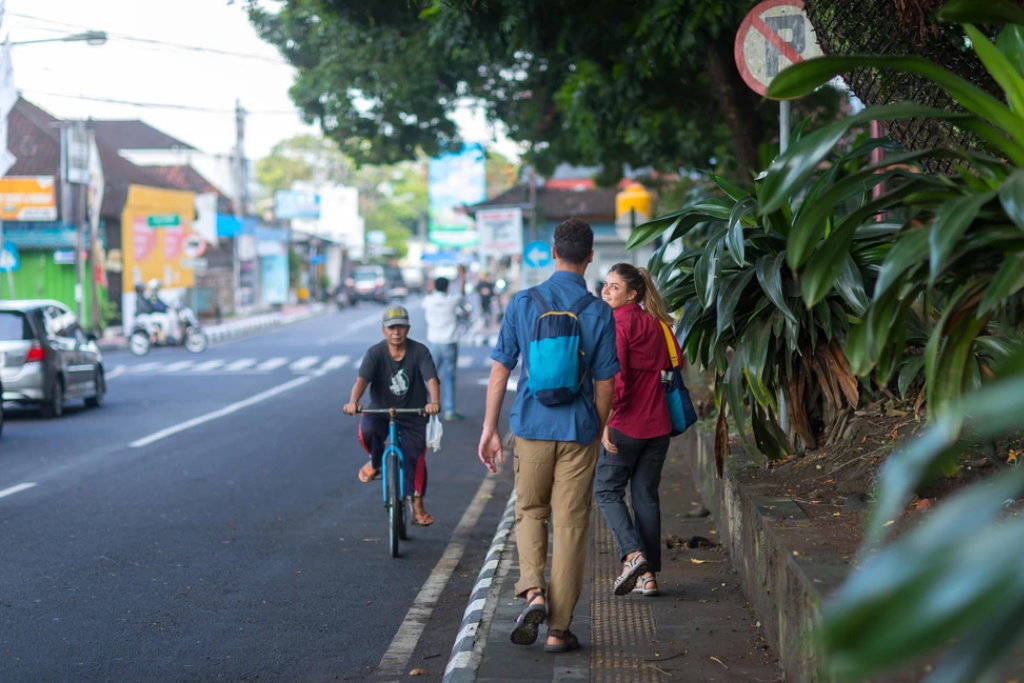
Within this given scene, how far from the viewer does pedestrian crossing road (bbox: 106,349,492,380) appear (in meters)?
27.5

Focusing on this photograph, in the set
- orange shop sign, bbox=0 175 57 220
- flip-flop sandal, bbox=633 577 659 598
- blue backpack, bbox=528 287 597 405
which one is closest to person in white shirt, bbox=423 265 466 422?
flip-flop sandal, bbox=633 577 659 598

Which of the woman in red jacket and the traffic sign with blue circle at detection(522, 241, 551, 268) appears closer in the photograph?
the woman in red jacket

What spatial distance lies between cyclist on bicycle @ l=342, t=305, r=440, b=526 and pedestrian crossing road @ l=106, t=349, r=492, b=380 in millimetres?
17468

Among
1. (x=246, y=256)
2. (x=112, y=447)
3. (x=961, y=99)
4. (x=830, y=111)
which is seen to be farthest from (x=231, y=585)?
(x=246, y=256)

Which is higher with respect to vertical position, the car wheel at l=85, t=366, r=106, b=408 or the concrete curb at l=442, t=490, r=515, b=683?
the concrete curb at l=442, t=490, r=515, b=683

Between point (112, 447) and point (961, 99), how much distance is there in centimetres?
1215

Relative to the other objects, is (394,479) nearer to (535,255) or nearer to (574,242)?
(574,242)

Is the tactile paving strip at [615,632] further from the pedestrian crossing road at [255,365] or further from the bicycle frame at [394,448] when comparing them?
the pedestrian crossing road at [255,365]

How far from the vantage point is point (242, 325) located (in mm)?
49281

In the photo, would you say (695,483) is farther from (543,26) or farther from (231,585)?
(543,26)

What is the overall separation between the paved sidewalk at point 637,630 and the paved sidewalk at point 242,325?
3193 centimetres

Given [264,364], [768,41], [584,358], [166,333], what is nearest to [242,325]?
[166,333]

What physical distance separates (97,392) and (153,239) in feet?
105

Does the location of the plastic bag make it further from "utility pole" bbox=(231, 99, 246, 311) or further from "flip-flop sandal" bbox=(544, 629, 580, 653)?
"utility pole" bbox=(231, 99, 246, 311)
